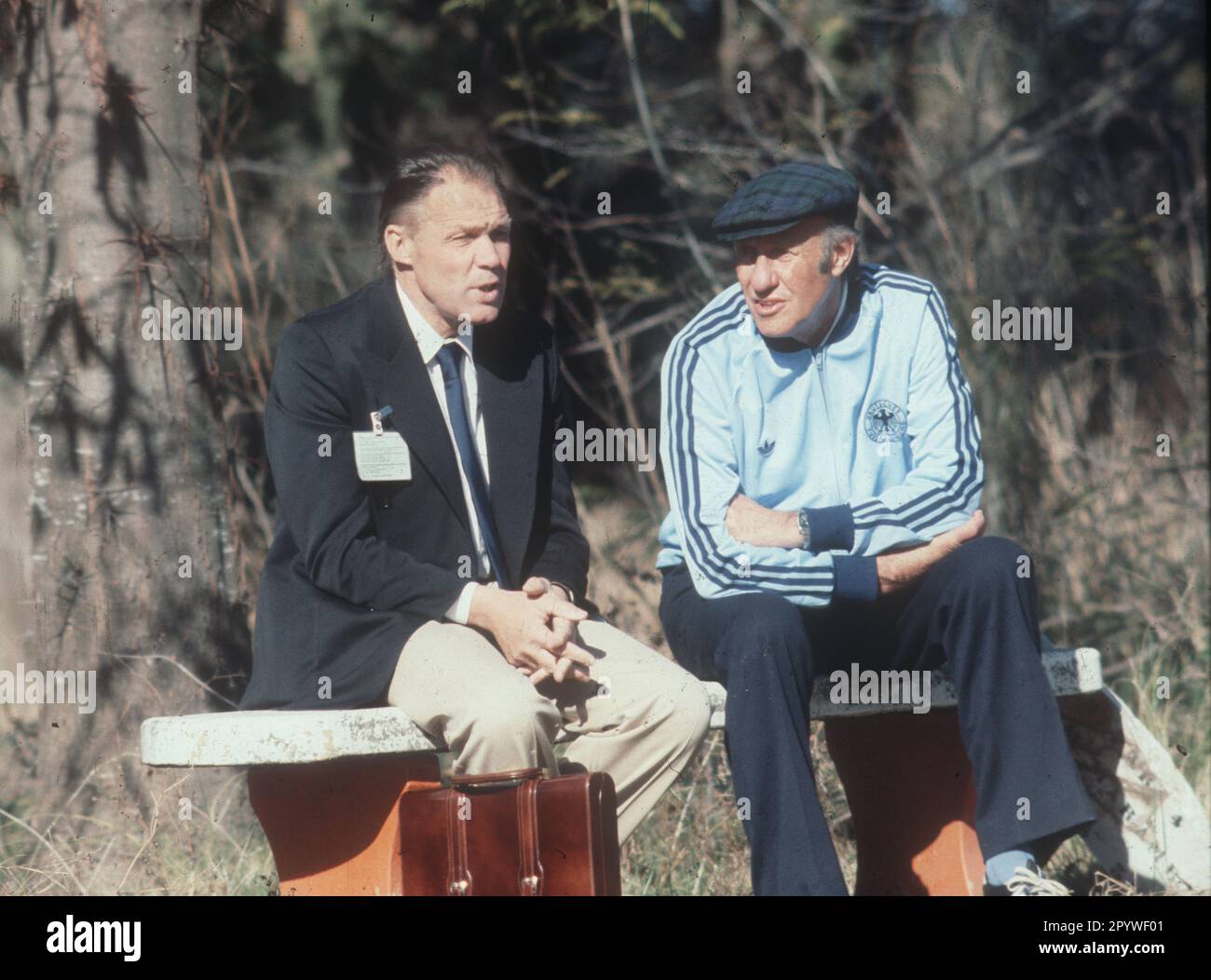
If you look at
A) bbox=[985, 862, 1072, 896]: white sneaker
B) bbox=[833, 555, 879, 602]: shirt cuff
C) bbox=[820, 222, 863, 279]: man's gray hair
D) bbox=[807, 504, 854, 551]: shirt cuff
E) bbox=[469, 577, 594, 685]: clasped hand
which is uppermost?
bbox=[820, 222, 863, 279]: man's gray hair

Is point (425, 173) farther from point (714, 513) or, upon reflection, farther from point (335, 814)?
point (335, 814)

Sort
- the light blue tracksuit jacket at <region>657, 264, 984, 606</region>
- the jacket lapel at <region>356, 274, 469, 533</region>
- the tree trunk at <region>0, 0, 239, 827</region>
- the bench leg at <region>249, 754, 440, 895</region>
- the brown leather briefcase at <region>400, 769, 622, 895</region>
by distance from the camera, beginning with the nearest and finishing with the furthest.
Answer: the brown leather briefcase at <region>400, 769, 622, 895</region>
the bench leg at <region>249, 754, 440, 895</region>
the jacket lapel at <region>356, 274, 469, 533</region>
the light blue tracksuit jacket at <region>657, 264, 984, 606</region>
the tree trunk at <region>0, 0, 239, 827</region>

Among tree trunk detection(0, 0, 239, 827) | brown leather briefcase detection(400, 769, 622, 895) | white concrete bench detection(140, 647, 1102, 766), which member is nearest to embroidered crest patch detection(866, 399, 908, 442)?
brown leather briefcase detection(400, 769, 622, 895)

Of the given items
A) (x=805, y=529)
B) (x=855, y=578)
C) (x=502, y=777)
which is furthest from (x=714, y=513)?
(x=502, y=777)

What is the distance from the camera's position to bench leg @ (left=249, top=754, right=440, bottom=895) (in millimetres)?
3312

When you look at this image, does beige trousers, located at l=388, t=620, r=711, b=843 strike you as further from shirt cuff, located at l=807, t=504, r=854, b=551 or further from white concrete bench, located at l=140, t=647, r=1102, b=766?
shirt cuff, located at l=807, t=504, r=854, b=551

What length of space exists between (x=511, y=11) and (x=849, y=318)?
312 centimetres

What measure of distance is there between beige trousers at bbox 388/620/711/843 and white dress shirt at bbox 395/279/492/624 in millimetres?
258

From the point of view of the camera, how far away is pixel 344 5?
7.59 m

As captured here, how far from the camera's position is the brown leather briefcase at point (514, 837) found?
3.03m

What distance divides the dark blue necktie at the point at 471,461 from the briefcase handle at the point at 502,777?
1.92ft

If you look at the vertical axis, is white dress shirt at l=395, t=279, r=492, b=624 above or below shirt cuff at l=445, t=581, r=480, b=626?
above

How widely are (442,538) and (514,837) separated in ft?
2.53
